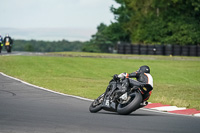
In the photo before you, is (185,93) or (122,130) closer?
(122,130)

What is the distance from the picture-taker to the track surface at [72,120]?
8008 millimetres

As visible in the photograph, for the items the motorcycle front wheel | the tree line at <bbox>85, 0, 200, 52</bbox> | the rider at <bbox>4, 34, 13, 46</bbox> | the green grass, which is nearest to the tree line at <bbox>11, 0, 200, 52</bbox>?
the tree line at <bbox>85, 0, 200, 52</bbox>

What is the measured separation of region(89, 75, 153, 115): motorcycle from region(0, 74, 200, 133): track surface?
0.65 ft

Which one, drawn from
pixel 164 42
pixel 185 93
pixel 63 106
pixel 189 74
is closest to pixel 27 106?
pixel 63 106

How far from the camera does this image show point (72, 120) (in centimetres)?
905

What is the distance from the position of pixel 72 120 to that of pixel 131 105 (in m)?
1.61

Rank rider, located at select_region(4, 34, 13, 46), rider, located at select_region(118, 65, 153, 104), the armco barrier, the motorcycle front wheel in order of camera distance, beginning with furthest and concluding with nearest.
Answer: the armco barrier → rider, located at select_region(4, 34, 13, 46) → the motorcycle front wheel → rider, located at select_region(118, 65, 153, 104)

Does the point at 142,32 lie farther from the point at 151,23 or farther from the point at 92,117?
the point at 92,117

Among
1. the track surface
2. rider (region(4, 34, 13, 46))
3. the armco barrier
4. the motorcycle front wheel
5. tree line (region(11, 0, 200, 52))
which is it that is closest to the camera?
the track surface

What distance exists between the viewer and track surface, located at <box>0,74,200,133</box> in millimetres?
8008

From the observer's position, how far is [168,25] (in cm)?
6100

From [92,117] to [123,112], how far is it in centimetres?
84

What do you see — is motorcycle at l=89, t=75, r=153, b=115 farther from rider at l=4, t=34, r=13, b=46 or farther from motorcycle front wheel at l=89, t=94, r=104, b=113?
rider at l=4, t=34, r=13, b=46

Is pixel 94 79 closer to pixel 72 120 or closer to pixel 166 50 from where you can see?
pixel 72 120
